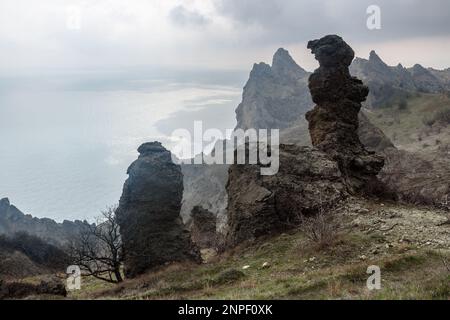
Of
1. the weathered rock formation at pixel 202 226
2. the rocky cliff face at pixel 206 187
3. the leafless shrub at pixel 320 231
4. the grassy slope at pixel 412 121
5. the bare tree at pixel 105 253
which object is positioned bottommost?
the rocky cliff face at pixel 206 187

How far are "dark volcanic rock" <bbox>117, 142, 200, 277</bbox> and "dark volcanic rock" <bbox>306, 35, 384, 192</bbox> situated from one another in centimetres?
1173

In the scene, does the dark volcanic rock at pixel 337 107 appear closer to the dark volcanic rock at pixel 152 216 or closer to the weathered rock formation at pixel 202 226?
the dark volcanic rock at pixel 152 216

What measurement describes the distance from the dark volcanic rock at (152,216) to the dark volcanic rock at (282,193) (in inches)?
138

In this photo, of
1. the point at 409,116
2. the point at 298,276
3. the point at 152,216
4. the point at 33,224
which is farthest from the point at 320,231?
the point at 409,116

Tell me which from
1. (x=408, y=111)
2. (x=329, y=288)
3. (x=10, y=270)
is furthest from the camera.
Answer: (x=408, y=111)

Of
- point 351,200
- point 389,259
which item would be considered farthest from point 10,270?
point 389,259

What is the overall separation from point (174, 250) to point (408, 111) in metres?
126

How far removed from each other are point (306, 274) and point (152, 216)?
411 inches

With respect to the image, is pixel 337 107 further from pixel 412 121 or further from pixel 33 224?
pixel 412 121

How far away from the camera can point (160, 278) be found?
2397 cm

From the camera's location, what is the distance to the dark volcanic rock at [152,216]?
87.0 ft

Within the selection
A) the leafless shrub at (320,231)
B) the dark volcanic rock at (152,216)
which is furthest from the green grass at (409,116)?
the dark volcanic rock at (152,216)

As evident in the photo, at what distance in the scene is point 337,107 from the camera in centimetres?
3497
